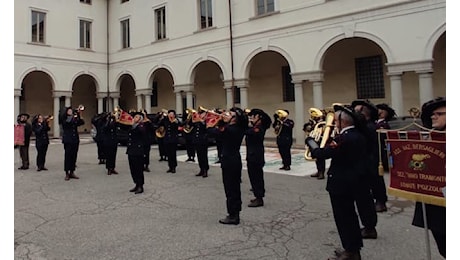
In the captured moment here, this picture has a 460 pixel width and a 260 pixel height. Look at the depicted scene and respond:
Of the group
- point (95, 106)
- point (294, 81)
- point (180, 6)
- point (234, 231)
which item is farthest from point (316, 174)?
point (95, 106)

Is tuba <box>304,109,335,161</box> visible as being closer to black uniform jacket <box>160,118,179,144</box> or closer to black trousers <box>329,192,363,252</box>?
black trousers <box>329,192,363,252</box>

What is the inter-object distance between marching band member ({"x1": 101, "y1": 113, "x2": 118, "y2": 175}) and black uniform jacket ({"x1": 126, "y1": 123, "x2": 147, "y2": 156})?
279 cm

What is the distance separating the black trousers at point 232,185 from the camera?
17.8 ft

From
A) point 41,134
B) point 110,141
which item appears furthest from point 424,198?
point 41,134

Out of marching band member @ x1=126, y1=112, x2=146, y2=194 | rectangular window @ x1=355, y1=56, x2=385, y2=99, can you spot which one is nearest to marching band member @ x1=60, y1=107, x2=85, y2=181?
marching band member @ x1=126, y1=112, x2=146, y2=194

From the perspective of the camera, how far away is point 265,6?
1780 cm

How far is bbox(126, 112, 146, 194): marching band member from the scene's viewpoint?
7645 millimetres

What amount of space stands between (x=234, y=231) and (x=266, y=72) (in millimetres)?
17090

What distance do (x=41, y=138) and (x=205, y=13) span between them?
1279 centimetres

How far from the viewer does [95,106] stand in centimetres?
2984

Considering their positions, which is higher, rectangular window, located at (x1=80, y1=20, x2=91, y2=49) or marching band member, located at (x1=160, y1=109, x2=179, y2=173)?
rectangular window, located at (x1=80, y1=20, x2=91, y2=49)

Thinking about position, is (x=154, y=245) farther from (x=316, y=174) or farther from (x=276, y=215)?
(x=316, y=174)

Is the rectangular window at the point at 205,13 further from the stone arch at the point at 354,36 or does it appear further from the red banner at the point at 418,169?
the red banner at the point at 418,169

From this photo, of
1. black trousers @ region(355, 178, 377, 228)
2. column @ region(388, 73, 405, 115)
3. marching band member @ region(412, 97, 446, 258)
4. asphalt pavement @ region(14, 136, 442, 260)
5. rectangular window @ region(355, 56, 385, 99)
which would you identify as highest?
rectangular window @ region(355, 56, 385, 99)
